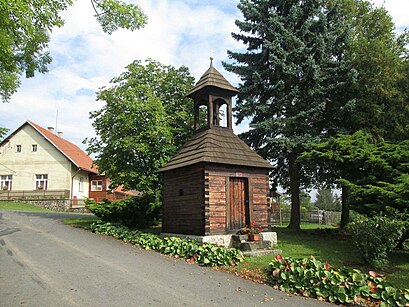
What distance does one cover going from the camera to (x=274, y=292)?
800 centimetres

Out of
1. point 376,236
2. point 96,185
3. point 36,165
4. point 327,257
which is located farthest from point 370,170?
point 96,185

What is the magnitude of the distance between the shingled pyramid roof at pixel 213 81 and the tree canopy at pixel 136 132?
8.84 feet

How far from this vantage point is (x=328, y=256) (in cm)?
1231

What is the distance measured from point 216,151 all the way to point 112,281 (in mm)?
7131

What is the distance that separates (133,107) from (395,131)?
13.2 meters

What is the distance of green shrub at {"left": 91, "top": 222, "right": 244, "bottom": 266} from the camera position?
1060 centimetres

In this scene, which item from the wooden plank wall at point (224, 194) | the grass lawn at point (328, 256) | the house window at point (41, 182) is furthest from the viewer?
the house window at point (41, 182)

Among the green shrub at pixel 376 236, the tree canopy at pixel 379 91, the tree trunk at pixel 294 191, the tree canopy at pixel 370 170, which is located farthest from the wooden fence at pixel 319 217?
the green shrub at pixel 376 236

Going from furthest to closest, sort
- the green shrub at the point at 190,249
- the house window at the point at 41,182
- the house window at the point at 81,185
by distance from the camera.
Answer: the house window at the point at 81,185 < the house window at the point at 41,182 < the green shrub at the point at 190,249

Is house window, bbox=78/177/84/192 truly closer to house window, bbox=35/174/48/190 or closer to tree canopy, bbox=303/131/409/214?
house window, bbox=35/174/48/190

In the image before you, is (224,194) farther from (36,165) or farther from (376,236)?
(36,165)

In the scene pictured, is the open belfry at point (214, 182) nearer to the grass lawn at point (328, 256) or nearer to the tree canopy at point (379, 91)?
the grass lawn at point (328, 256)

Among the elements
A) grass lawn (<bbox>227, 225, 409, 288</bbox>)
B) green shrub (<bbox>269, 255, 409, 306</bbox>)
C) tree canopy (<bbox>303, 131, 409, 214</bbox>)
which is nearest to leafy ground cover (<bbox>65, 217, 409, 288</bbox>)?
grass lawn (<bbox>227, 225, 409, 288</bbox>)

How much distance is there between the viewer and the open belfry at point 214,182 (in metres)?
13.3
